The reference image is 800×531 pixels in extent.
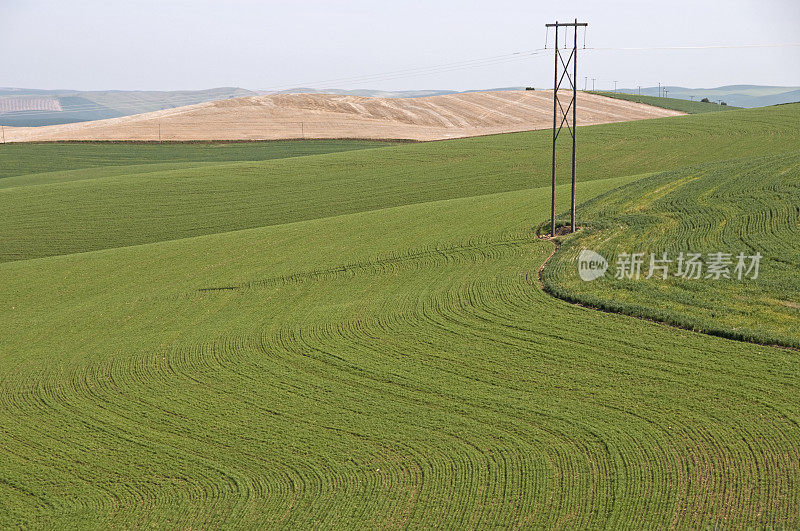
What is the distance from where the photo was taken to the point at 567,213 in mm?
37500

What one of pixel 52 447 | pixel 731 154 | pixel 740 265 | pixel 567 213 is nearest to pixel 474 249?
pixel 567 213

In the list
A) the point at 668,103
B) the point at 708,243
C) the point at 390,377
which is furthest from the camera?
the point at 668,103

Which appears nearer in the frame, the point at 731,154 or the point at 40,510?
the point at 40,510

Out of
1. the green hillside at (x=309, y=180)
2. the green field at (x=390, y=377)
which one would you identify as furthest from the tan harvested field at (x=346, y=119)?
the green field at (x=390, y=377)

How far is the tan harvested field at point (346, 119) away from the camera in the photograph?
7956 centimetres

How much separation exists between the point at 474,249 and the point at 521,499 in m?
20.2

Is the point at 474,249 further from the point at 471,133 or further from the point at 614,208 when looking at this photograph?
the point at 471,133

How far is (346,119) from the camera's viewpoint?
89.0 meters

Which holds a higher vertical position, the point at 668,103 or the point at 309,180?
the point at 668,103

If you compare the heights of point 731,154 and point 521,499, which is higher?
point 731,154

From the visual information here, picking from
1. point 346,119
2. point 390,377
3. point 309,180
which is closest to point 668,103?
point 346,119

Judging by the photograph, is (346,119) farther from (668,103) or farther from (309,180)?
(668,103)

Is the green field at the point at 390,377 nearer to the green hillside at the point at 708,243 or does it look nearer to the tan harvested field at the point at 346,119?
the green hillside at the point at 708,243

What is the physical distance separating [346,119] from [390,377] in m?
72.6
